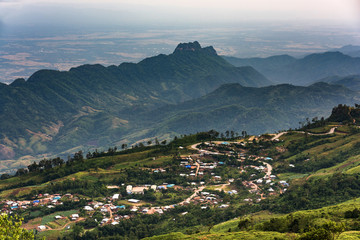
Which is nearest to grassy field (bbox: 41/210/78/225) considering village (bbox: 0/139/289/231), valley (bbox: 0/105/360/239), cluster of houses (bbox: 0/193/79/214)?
valley (bbox: 0/105/360/239)

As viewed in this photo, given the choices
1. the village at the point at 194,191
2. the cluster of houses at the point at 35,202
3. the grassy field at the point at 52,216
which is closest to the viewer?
the grassy field at the point at 52,216

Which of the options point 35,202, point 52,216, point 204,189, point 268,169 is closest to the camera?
point 52,216

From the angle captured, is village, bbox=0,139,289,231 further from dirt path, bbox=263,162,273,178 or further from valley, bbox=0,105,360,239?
valley, bbox=0,105,360,239

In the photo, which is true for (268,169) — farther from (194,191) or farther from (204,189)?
(194,191)

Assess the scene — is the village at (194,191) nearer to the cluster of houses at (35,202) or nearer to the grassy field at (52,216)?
the cluster of houses at (35,202)

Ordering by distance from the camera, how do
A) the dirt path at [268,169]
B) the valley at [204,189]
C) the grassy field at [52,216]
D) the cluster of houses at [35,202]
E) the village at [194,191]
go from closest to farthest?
1. the valley at [204,189]
2. the grassy field at [52,216]
3. the village at [194,191]
4. the cluster of houses at [35,202]
5. the dirt path at [268,169]

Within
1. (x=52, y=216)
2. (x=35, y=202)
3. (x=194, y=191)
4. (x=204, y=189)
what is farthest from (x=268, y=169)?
(x=35, y=202)

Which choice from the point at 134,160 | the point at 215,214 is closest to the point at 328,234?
the point at 215,214

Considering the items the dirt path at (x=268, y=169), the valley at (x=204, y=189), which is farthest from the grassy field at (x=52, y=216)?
the dirt path at (x=268, y=169)
